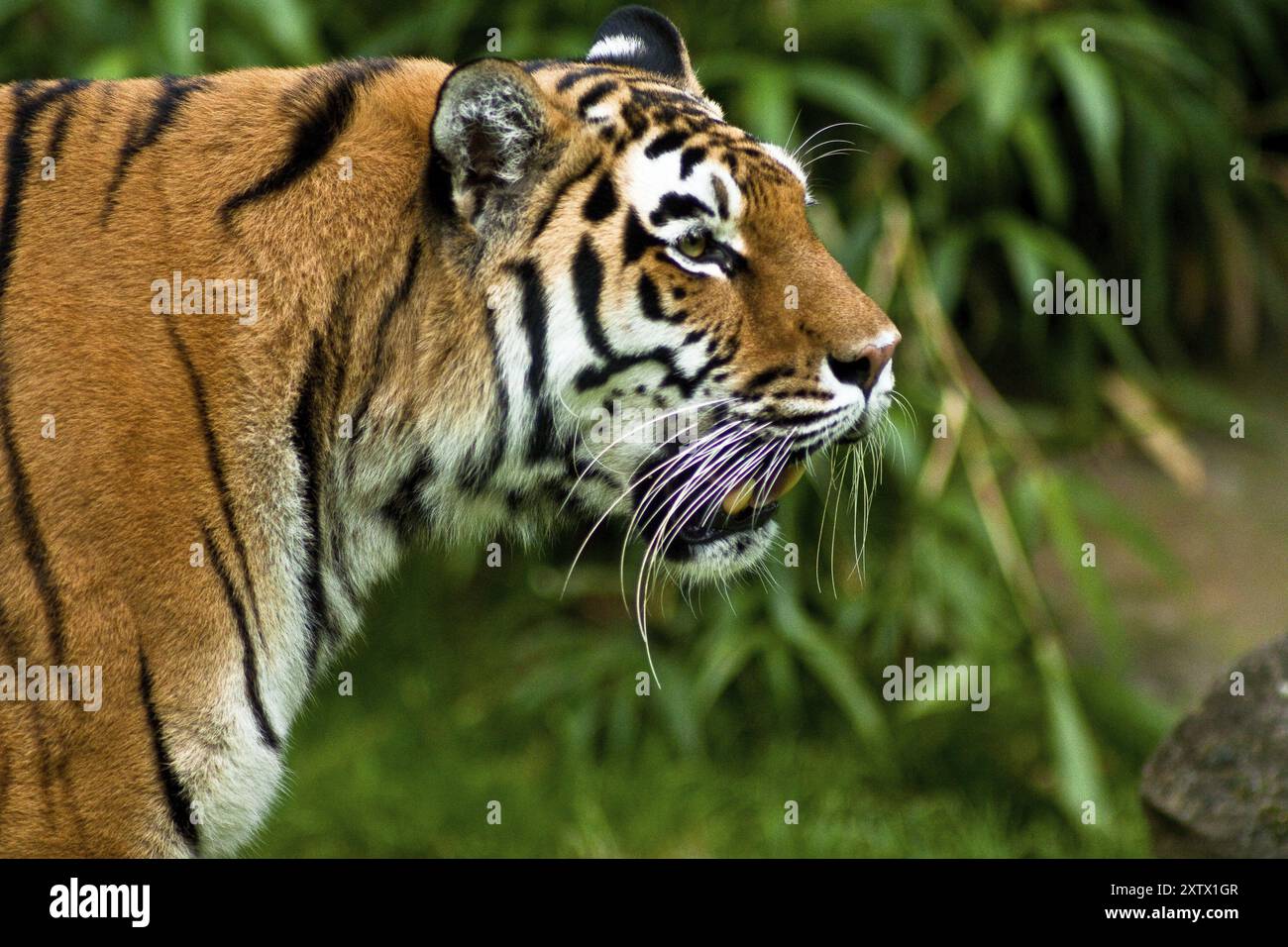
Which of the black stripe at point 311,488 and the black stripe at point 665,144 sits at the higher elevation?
the black stripe at point 665,144

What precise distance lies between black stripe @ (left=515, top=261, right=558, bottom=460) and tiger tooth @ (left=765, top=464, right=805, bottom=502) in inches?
14.9

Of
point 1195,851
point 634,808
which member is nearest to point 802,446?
point 1195,851

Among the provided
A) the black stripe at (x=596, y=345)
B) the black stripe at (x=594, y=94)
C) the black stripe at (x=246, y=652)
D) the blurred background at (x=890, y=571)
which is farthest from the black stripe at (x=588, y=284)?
the blurred background at (x=890, y=571)

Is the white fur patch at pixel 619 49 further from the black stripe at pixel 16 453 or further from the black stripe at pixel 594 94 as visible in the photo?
the black stripe at pixel 16 453

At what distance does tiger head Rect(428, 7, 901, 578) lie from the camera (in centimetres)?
223

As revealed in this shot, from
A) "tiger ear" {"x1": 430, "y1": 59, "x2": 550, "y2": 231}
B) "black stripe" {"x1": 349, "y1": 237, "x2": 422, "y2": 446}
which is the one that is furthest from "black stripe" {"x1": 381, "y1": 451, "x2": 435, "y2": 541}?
"tiger ear" {"x1": 430, "y1": 59, "x2": 550, "y2": 231}

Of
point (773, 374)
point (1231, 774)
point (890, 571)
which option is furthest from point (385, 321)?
point (890, 571)

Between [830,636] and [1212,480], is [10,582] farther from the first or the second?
[1212,480]

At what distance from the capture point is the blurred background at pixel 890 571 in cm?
393

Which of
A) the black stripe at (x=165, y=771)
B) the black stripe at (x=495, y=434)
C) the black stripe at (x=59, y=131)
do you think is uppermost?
the black stripe at (x=59, y=131)

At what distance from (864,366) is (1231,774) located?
96 cm

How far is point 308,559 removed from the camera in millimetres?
2240

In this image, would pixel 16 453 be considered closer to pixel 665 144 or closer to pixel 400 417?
pixel 400 417

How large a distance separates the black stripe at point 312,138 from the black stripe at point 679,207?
0.47m
